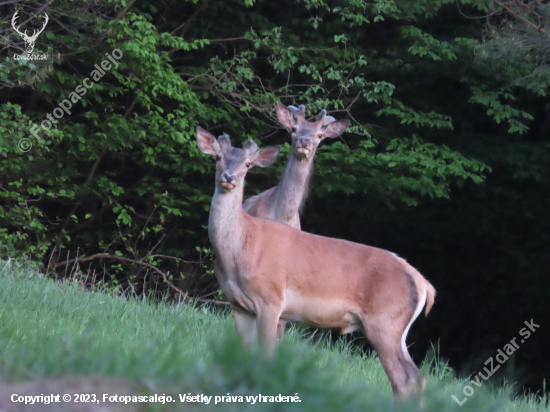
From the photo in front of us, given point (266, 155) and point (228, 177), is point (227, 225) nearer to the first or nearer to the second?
point (228, 177)

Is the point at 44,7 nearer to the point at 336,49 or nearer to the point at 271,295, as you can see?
the point at 336,49

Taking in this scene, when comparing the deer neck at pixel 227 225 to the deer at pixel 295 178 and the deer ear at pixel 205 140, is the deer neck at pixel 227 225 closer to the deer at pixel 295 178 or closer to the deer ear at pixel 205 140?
the deer ear at pixel 205 140

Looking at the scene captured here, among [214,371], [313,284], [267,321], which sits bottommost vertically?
[267,321]

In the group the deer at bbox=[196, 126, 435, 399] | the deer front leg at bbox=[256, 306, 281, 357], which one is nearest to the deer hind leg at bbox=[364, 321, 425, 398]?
the deer at bbox=[196, 126, 435, 399]

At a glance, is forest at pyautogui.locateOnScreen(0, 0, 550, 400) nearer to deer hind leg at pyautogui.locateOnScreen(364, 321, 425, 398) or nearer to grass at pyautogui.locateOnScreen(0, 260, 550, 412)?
deer hind leg at pyautogui.locateOnScreen(364, 321, 425, 398)

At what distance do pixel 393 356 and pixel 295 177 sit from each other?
3.37 meters

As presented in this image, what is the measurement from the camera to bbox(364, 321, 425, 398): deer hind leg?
18.5 ft

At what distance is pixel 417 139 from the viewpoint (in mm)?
12883

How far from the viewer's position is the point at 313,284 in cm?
597

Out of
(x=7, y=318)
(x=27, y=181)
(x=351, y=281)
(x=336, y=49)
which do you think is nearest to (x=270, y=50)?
(x=336, y=49)

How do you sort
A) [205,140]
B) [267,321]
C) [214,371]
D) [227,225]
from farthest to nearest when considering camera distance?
[205,140]
[227,225]
[267,321]
[214,371]

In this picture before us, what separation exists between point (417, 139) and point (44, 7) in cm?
615

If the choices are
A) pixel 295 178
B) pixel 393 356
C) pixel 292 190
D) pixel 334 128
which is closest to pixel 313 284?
pixel 393 356

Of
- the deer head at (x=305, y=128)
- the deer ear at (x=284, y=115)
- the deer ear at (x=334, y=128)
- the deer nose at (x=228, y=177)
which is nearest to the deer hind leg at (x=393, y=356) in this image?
the deer nose at (x=228, y=177)
